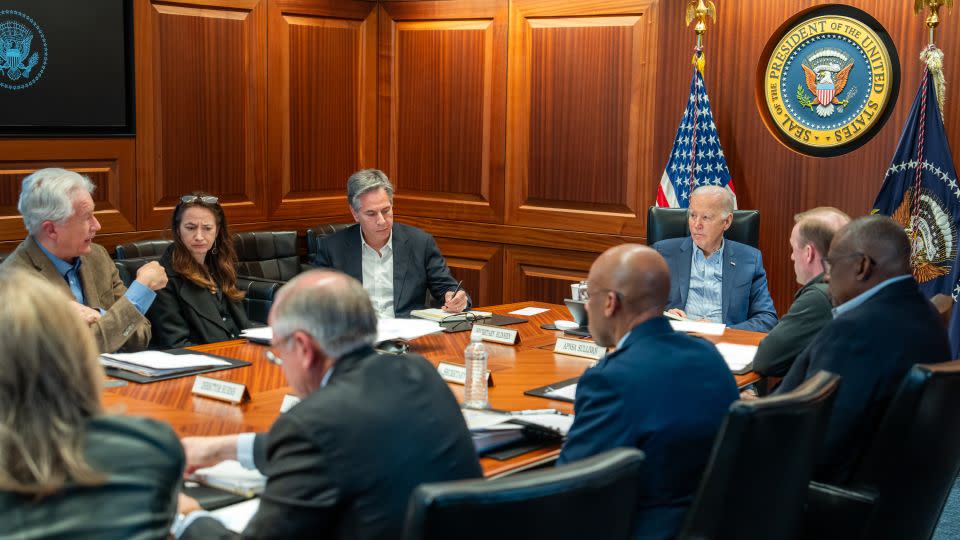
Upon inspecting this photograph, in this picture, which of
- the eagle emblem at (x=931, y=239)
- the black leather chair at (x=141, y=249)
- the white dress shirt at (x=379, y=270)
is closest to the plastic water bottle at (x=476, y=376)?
the white dress shirt at (x=379, y=270)

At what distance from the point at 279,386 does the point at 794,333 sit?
162 centimetres

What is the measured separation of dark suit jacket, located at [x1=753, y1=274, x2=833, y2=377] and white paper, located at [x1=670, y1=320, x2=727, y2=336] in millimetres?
584

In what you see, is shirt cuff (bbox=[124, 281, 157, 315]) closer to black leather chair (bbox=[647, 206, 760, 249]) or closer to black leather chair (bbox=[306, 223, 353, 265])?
black leather chair (bbox=[306, 223, 353, 265])

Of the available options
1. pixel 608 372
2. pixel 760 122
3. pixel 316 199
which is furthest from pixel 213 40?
pixel 608 372

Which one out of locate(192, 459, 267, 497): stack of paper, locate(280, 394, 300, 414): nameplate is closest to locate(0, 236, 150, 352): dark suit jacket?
locate(280, 394, 300, 414): nameplate

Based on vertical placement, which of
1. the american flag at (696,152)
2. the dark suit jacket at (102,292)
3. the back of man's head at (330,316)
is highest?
the american flag at (696,152)

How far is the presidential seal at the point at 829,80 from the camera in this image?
568 cm

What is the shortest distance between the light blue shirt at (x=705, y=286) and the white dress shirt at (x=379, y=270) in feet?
4.43

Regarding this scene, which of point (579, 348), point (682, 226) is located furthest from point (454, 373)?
point (682, 226)

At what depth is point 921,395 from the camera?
2705mm

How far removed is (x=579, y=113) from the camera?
6645mm

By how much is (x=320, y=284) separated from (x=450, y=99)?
5.12 meters

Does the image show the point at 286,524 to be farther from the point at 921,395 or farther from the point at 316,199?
the point at 316,199

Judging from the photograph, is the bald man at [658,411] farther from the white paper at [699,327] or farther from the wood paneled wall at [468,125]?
the wood paneled wall at [468,125]
